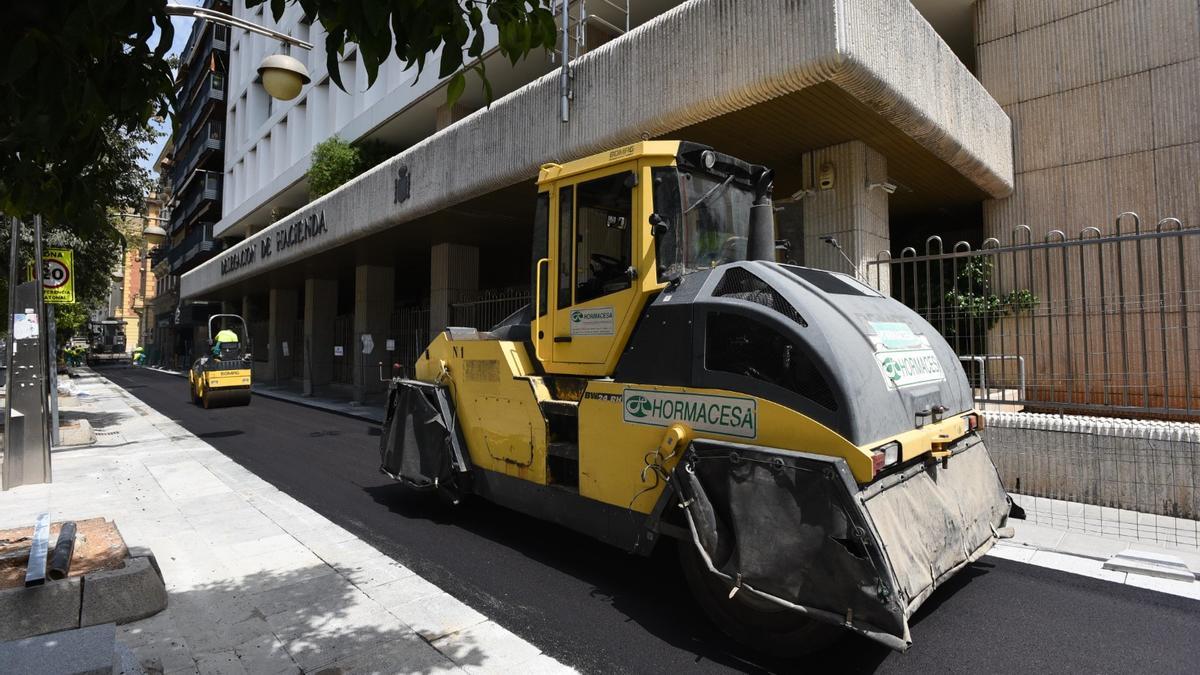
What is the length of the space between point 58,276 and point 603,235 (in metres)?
10.1

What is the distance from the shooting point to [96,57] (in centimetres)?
251

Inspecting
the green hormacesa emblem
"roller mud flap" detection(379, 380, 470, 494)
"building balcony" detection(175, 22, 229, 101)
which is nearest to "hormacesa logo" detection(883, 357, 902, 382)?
the green hormacesa emblem

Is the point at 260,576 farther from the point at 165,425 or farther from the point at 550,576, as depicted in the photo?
the point at 165,425

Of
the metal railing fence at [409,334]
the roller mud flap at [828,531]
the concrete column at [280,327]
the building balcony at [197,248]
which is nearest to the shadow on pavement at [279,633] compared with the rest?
the roller mud flap at [828,531]

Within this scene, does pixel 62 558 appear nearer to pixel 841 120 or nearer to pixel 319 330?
pixel 841 120

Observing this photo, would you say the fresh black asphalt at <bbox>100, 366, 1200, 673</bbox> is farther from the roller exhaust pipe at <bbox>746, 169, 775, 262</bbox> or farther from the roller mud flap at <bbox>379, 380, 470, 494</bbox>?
the roller exhaust pipe at <bbox>746, 169, 775, 262</bbox>

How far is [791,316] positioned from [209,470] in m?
8.72

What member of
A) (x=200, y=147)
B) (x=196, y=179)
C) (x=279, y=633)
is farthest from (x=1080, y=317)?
(x=196, y=179)

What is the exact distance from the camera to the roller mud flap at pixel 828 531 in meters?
2.91

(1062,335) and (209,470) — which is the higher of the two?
(1062,335)

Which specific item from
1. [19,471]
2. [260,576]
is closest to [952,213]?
[260,576]

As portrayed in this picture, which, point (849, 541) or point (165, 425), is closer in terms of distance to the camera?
point (849, 541)

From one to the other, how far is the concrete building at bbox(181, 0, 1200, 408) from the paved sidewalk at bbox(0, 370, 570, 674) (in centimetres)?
591

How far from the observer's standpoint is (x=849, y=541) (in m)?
3.00
